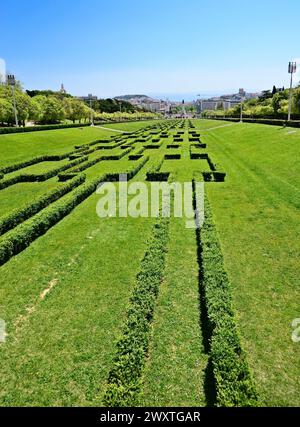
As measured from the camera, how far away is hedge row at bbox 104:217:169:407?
4.81 metres

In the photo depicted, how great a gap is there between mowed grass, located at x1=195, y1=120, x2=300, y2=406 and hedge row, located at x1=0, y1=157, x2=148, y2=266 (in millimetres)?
6213

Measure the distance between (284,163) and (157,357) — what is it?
64.1 ft

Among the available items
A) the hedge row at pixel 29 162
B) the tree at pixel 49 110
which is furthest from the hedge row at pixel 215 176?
the tree at pixel 49 110

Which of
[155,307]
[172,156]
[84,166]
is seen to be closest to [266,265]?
[155,307]

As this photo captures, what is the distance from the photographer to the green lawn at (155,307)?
5.26m

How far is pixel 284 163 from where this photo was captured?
2211 cm

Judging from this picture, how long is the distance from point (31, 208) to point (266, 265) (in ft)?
30.9

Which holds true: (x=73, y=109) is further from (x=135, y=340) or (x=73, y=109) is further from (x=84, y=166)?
(x=135, y=340)

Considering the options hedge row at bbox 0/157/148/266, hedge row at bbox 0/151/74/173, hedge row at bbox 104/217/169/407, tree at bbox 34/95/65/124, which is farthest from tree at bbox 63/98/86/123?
hedge row at bbox 104/217/169/407

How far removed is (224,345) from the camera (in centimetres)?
539

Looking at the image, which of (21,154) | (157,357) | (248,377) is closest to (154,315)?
(157,357)

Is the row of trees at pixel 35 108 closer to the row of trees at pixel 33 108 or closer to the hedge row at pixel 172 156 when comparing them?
the row of trees at pixel 33 108

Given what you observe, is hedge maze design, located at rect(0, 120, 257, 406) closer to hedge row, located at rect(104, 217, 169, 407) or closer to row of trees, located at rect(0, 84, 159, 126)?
hedge row, located at rect(104, 217, 169, 407)
